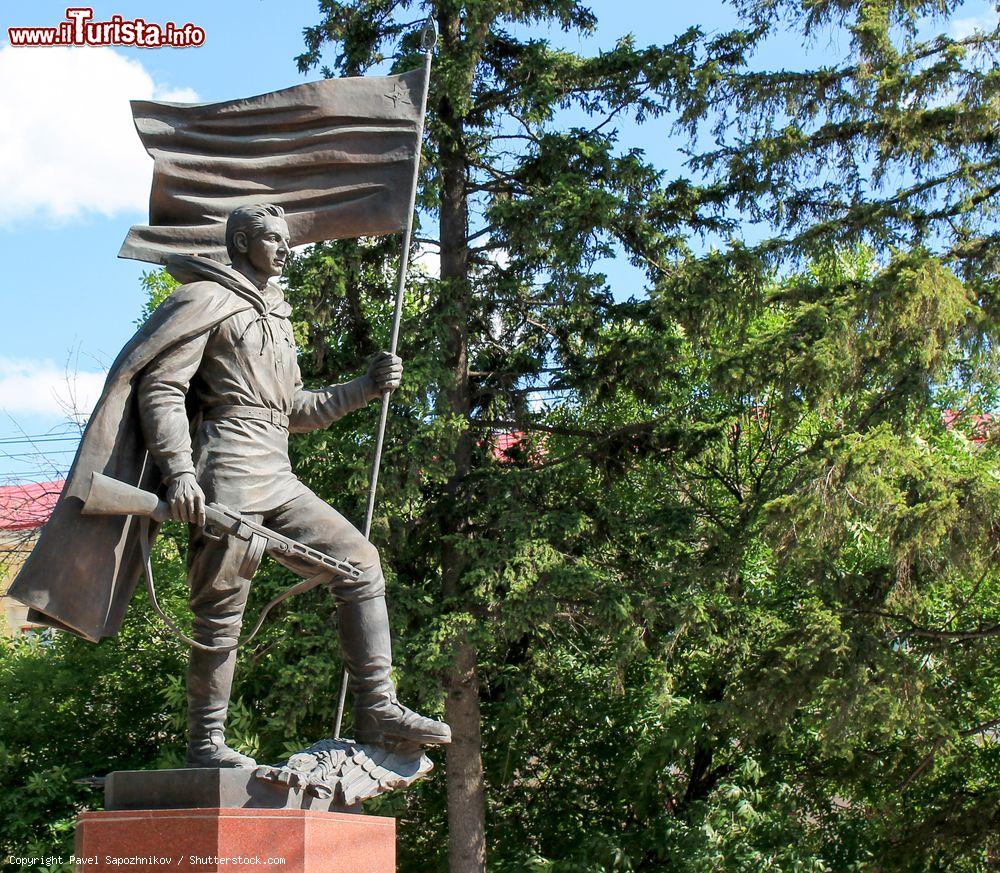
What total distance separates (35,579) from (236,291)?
4.76ft

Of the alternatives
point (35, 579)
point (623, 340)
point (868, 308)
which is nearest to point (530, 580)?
point (623, 340)

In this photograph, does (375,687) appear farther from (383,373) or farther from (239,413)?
(383,373)

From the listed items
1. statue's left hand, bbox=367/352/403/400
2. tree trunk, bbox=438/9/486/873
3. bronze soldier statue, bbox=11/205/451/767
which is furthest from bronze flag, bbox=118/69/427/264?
tree trunk, bbox=438/9/486/873

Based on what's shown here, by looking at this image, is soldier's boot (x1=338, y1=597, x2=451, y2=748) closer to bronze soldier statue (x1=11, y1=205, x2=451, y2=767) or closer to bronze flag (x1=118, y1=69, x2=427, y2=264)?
bronze soldier statue (x1=11, y1=205, x2=451, y2=767)

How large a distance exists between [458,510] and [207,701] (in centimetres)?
764

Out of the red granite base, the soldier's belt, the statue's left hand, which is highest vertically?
the statue's left hand

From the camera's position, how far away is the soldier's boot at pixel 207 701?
209 inches

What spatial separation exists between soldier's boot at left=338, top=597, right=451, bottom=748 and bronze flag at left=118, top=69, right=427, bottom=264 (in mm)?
1995

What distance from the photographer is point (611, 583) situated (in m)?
12.1

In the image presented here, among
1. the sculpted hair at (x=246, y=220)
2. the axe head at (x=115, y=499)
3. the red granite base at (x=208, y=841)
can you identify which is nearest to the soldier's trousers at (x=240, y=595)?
the axe head at (x=115, y=499)

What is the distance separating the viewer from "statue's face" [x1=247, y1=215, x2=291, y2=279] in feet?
19.1

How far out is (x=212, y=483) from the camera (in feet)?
17.7

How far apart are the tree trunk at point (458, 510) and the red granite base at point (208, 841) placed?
273 inches

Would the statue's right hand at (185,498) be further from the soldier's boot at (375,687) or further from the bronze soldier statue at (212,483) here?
the soldier's boot at (375,687)
